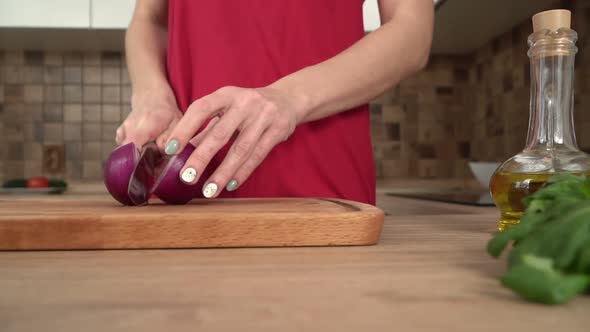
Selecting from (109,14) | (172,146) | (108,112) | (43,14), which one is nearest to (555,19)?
(172,146)

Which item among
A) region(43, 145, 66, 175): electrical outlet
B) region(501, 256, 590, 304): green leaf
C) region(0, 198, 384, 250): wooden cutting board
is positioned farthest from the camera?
region(43, 145, 66, 175): electrical outlet

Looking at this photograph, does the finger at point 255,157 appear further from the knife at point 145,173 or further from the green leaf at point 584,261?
the green leaf at point 584,261

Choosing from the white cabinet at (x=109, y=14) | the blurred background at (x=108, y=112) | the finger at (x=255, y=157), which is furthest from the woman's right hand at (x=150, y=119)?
the blurred background at (x=108, y=112)

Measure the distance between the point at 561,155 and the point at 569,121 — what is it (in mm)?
34

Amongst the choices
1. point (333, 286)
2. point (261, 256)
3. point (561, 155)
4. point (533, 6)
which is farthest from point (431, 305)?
point (533, 6)

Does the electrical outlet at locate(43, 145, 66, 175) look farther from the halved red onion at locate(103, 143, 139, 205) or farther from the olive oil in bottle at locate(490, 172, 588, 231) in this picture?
the olive oil in bottle at locate(490, 172, 588, 231)

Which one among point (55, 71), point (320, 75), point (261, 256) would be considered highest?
point (55, 71)

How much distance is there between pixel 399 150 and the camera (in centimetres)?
245

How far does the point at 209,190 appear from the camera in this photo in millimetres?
606

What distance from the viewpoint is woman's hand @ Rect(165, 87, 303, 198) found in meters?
0.60

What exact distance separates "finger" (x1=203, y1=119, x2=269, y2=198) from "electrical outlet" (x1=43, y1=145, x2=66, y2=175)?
1.96 meters

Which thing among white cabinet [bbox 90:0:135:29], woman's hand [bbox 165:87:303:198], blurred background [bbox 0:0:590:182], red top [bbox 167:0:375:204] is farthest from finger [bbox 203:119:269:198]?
blurred background [bbox 0:0:590:182]

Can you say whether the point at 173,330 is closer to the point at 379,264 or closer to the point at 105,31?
the point at 379,264

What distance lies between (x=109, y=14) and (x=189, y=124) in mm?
1624
